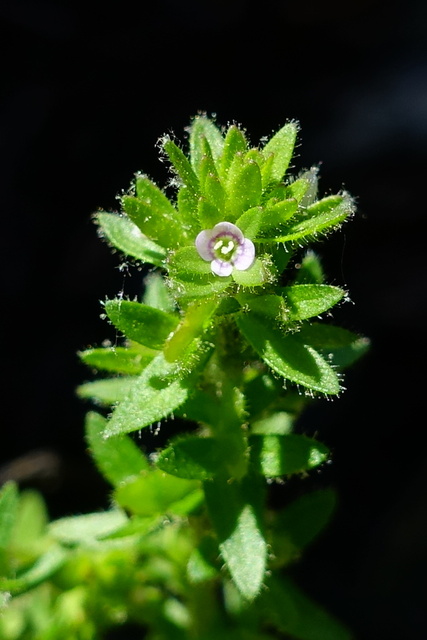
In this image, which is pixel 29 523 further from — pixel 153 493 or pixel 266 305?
pixel 266 305

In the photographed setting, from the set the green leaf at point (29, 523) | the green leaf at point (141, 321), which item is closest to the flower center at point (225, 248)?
the green leaf at point (141, 321)

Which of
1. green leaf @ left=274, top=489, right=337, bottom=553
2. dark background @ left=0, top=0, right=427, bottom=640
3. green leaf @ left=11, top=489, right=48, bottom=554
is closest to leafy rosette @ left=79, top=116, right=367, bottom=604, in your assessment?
green leaf @ left=274, top=489, right=337, bottom=553

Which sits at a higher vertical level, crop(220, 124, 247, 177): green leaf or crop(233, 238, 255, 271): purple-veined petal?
crop(220, 124, 247, 177): green leaf

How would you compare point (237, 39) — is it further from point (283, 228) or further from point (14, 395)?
point (283, 228)

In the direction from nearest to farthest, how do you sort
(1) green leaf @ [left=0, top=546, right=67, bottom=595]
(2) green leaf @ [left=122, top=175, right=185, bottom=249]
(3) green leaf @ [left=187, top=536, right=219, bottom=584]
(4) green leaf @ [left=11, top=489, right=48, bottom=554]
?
(2) green leaf @ [left=122, top=175, right=185, bottom=249]
(3) green leaf @ [left=187, top=536, right=219, bottom=584]
(1) green leaf @ [left=0, top=546, right=67, bottom=595]
(4) green leaf @ [left=11, top=489, right=48, bottom=554]

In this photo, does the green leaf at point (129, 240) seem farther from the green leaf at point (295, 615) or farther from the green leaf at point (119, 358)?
the green leaf at point (295, 615)

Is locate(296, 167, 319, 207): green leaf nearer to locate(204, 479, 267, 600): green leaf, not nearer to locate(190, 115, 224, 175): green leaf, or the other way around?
locate(190, 115, 224, 175): green leaf

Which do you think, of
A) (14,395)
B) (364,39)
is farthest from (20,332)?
(364,39)

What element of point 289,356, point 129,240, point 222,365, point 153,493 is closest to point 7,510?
point 153,493
